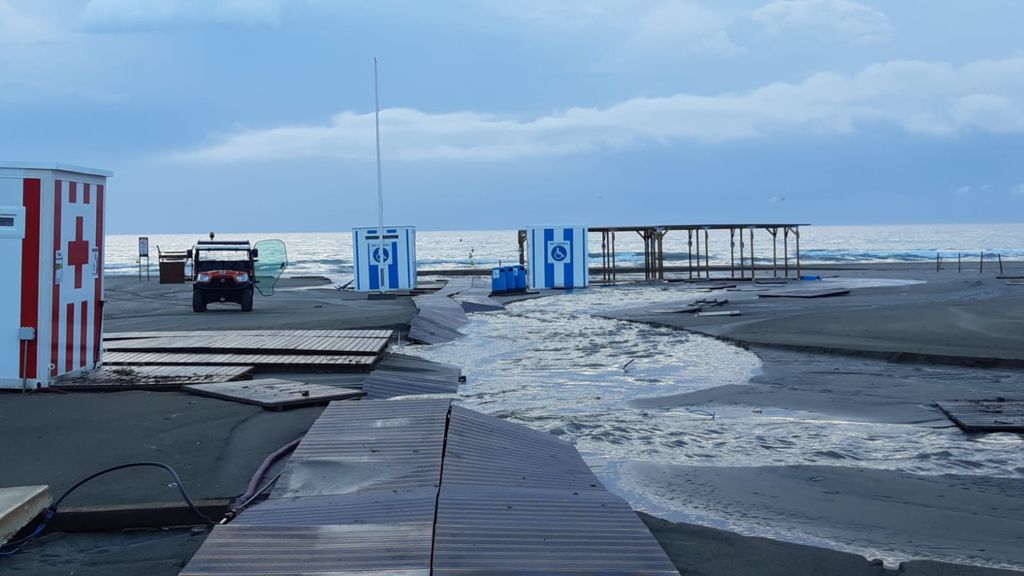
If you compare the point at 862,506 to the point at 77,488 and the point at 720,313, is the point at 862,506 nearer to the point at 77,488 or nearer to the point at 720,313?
the point at 77,488

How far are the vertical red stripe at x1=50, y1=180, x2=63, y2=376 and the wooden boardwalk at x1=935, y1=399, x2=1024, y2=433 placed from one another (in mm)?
8719

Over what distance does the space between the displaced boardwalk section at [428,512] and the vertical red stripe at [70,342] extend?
12.6 feet

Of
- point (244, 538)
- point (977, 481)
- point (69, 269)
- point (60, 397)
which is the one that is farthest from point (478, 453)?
point (69, 269)

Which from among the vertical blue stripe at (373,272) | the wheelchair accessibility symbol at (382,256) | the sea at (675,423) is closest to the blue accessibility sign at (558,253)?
the wheelchair accessibility symbol at (382,256)

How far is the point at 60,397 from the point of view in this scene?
8711 millimetres

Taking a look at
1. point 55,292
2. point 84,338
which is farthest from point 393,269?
point 55,292

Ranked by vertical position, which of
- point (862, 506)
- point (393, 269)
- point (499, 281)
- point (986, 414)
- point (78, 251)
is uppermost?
point (78, 251)

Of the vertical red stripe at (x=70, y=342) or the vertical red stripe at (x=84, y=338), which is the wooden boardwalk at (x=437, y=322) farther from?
the vertical red stripe at (x=70, y=342)

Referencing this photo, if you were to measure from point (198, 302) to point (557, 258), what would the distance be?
15308 millimetres

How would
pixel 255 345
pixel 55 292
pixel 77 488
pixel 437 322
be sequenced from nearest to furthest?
pixel 77 488
pixel 55 292
pixel 255 345
pixel 437 322

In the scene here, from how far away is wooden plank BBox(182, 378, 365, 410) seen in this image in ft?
27.5

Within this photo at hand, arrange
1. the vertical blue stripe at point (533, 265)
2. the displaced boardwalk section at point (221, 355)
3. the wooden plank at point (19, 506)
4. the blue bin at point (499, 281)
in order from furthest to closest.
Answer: the vertical blue stripe at point (533, 265) → the blue bin at point (499, 281) → the displaced boardwalk section at point (221, 355) → the wooden plank at point (19, 506)

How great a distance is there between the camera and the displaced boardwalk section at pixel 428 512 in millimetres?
4273

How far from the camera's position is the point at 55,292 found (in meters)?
9.07
